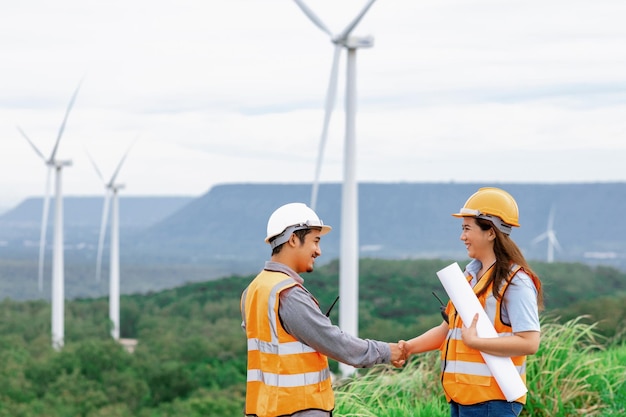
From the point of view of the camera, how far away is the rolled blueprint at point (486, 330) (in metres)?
6.52

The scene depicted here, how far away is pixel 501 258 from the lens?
662cm

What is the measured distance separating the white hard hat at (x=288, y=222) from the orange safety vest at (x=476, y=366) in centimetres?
125

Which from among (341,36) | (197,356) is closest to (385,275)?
(197,356)

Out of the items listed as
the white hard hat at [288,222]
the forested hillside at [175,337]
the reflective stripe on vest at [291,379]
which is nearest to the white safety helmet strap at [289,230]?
the white hard hat at [288,222]

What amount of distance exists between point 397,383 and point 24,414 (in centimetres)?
4482

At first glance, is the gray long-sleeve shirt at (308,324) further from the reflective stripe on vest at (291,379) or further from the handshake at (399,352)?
the handshake at (399,352)

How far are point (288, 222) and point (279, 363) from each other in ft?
2.99

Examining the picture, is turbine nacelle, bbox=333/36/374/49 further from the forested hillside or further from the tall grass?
the tall grass

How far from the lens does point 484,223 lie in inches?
264

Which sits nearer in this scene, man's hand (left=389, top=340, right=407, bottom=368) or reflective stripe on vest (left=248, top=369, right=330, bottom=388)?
reflective stripe on vest (left=248, top=369, right=330, bottom=388)

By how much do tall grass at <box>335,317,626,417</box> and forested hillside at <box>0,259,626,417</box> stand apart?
1.21m

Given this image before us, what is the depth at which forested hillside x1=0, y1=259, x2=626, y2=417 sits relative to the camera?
5831cm

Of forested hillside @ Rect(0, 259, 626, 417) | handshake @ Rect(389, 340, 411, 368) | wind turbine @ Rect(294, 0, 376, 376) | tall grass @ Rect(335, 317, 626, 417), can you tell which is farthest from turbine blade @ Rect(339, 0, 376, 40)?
handshake @ Rect(389, 340, 411, 368)

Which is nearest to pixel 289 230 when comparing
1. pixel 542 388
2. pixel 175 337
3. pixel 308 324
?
pixel 308 324
